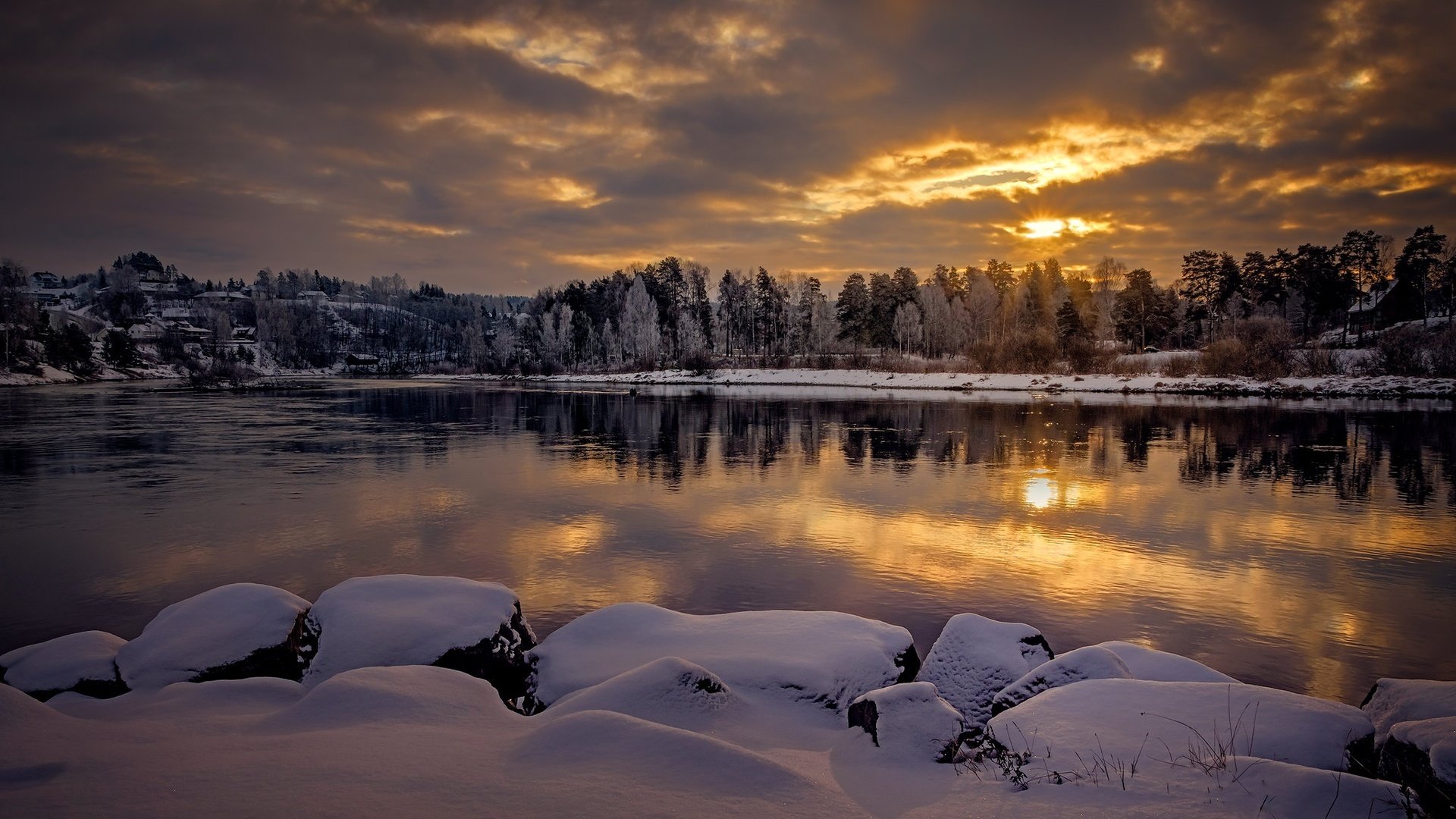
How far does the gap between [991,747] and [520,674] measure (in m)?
4.69

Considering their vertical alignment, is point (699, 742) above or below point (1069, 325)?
below

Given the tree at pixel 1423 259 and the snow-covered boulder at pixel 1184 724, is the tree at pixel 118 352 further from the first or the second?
the tree at pixel 1423 259

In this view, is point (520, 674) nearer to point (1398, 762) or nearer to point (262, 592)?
point (262, 592)

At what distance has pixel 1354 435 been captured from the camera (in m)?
30.5

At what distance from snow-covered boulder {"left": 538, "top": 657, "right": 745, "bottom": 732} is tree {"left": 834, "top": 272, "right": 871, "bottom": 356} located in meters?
110

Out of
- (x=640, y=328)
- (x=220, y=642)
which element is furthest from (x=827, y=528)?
(x=640, y=328)

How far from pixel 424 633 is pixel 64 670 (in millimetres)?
3220

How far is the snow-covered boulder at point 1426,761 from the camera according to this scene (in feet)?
12.9

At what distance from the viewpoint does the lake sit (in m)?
9.73

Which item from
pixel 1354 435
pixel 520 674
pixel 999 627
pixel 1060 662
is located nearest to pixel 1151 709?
pixel 1060 662

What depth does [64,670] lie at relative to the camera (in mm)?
6652

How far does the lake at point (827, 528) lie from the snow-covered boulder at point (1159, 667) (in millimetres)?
1334

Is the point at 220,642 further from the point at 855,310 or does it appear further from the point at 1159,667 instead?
the point at 855,310

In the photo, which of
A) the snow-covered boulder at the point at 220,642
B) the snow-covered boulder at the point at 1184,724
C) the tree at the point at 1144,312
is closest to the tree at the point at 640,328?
the tree at the point at 1144,312
